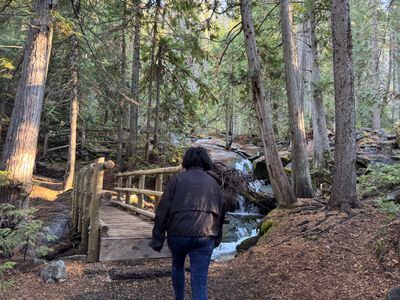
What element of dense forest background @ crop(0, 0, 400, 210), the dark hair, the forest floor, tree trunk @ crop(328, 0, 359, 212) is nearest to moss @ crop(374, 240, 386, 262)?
the forest floor

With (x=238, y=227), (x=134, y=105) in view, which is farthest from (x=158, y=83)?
(x=238, y=227)

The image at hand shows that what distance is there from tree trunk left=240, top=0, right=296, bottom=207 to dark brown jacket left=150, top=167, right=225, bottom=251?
569 cm

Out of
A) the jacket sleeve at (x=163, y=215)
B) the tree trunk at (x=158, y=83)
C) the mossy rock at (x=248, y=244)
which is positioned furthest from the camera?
the tree trunk at (x=158, y=83)

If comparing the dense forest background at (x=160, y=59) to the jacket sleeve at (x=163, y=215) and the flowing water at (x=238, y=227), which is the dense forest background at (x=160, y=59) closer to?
the jacket sleeve at (x=163, y=215)

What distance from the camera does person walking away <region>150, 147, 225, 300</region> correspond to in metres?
3.77

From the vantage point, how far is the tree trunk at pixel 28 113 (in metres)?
6.57

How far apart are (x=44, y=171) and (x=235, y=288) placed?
1710 centimetres

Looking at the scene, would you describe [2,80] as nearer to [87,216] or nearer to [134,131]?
[134,131]

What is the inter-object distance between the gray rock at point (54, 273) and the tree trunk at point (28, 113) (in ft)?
5.34

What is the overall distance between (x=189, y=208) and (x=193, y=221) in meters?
0.14

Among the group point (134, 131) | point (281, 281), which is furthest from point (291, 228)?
point (134, 131)

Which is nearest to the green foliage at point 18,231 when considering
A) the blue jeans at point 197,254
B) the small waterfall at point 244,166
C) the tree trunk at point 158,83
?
the blue jeans at point 197,254

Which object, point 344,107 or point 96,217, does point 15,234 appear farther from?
point 344,107

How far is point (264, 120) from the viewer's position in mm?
9406
